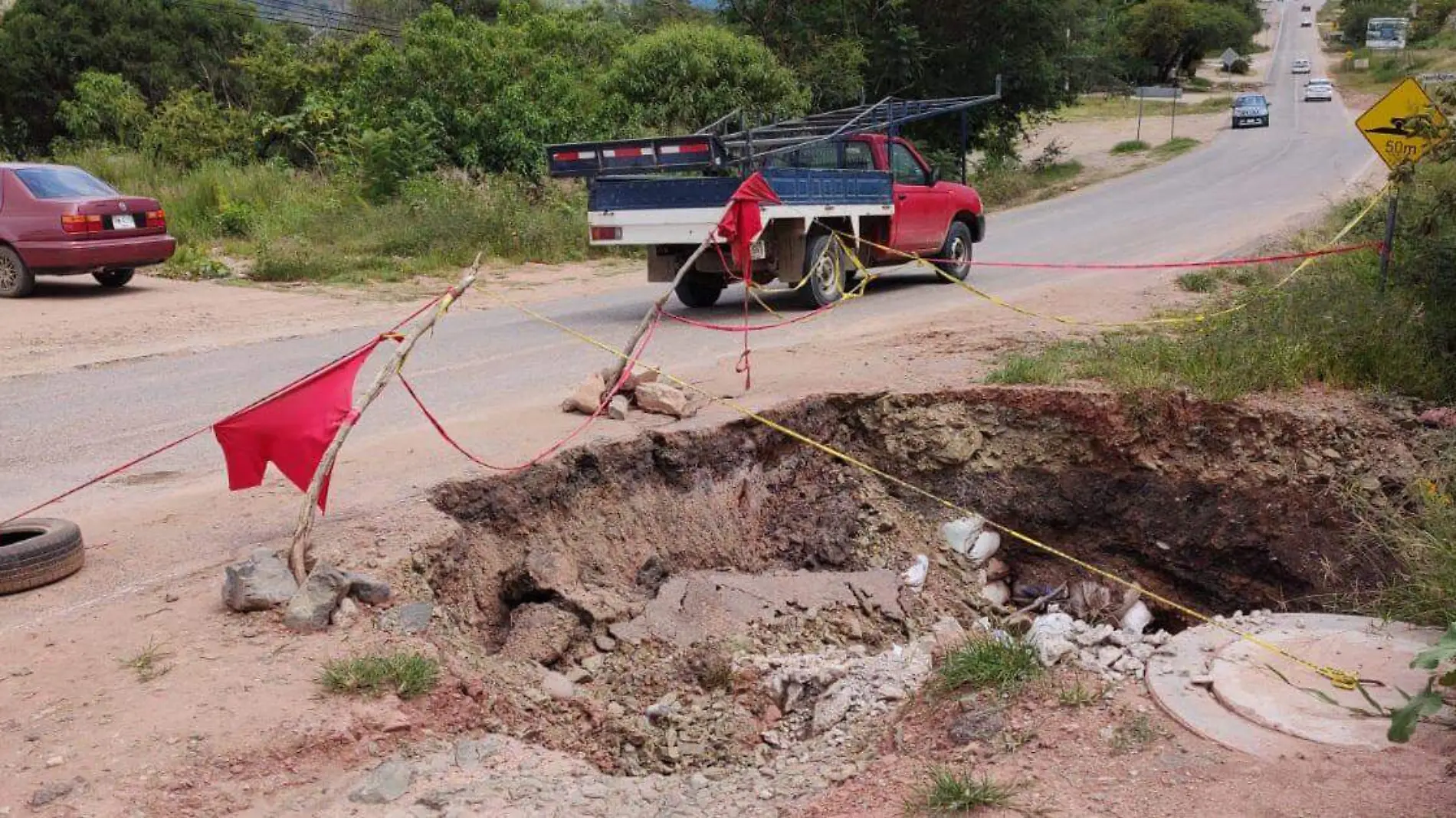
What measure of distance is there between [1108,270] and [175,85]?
26.6 m

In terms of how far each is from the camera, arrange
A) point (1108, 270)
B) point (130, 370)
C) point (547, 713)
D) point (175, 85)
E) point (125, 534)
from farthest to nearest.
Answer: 1. point (175, 85)
2. point (1108, 270)
3. point (130, 370)
4. point (125, 534)
5. point (547, 713)

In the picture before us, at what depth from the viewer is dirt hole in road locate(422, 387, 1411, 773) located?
17.7 ft

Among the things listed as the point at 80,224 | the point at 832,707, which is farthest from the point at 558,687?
the point at 80,224

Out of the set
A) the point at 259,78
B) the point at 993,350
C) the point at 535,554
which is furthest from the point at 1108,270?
the point at 259,78

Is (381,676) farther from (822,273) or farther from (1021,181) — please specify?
(1021,181)

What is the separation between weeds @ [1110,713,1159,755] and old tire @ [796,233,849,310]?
8229 mm

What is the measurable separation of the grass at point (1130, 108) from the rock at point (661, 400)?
4932 centimetres

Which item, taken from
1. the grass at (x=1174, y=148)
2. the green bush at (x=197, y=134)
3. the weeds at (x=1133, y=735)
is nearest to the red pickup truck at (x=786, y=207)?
the weeds at (x=1133, y=735)

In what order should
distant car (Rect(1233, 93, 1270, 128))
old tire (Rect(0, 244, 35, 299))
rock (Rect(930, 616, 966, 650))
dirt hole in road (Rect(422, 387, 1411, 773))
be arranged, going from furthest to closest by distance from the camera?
distant car (Rect(1233, 93, 1270, 128)) < old tire (Rect(0, 244, 35, 299)) < rock (Rect(930, 616, 966, 650)) < dirt hole in road (Rect(422, 387, 1411, 773))

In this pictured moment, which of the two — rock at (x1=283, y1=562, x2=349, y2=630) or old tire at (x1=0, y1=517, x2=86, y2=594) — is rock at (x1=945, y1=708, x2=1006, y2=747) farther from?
old tire at (x1=0, y1=517, x2=86, y2=594)

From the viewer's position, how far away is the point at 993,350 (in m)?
9.04

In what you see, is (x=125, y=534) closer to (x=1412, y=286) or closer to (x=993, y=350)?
(x=993, y=350)

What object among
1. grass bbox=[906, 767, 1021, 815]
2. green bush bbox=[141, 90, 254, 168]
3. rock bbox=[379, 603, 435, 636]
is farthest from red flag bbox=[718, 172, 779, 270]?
green bush bbox=[141, 90, 254, 168]

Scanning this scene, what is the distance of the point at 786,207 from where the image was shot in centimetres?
1144
